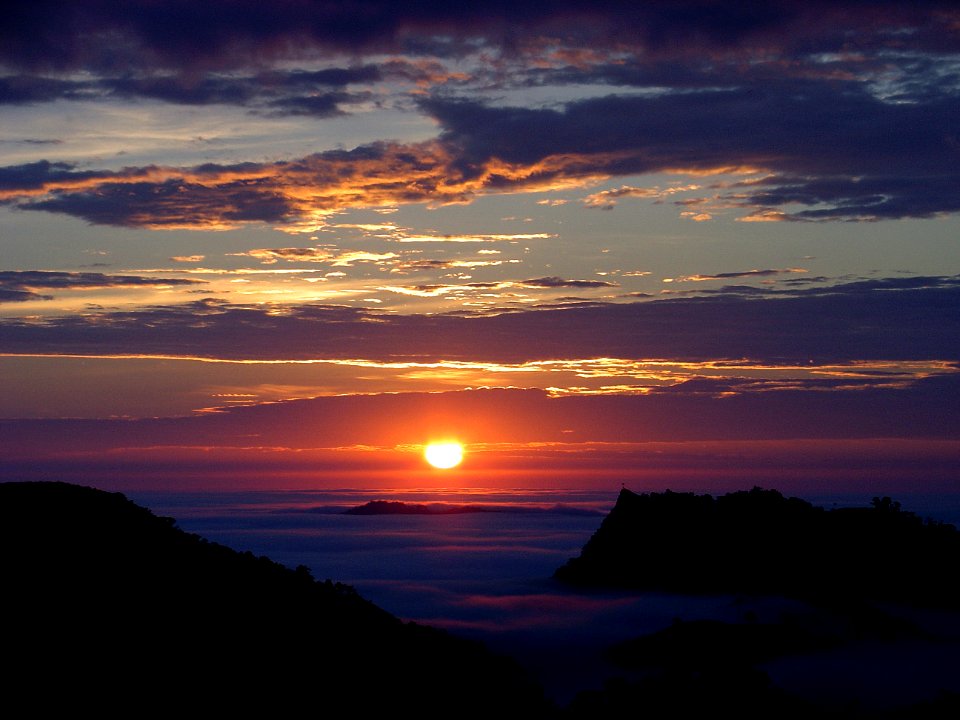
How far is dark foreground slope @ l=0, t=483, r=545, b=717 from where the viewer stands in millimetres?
17578

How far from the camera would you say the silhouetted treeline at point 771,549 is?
1517 inches

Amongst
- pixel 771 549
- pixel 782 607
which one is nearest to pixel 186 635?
pixel 782 607

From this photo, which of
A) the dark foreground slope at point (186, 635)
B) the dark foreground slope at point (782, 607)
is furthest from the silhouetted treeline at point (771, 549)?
the dark foreground slope at point (186, 635)

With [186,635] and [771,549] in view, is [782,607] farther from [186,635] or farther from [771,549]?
[186,635]

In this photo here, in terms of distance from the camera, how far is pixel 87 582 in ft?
66.8

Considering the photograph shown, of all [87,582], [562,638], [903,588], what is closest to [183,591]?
[87,582]

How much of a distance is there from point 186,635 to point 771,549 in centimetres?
2674

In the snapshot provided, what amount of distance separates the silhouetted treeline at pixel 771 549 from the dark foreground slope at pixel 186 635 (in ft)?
63.2

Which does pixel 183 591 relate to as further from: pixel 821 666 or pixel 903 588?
pixel 903 588

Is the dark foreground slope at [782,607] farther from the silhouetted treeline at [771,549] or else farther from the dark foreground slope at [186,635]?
the dark foreground slope at [186,635]

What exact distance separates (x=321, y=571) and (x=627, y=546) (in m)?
19.9

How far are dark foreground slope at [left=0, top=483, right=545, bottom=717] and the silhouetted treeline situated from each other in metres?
19.3

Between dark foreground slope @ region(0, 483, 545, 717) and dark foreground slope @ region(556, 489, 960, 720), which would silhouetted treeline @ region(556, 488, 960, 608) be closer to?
dark foreground slope @ region(556, 489, 960, 720)

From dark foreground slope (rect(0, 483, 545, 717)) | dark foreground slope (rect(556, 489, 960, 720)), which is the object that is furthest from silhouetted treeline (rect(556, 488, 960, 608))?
dark foreground slope (rect(0, 483, 545, 717))
